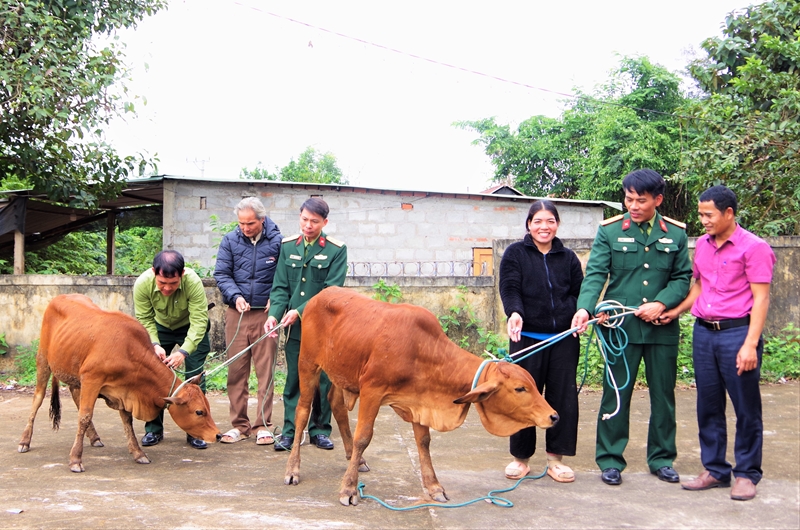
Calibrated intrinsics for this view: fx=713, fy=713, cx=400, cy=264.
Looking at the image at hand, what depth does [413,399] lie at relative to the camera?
4.39 meters

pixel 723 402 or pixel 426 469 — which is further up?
pixel 723 402

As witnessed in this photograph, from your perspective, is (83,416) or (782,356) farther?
(782,356)

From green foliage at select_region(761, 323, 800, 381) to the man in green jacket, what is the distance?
22.2 feet

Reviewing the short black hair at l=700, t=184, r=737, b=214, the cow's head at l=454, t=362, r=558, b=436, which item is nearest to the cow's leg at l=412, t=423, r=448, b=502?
the cow's head at l=454, t=362, r=558, b=436

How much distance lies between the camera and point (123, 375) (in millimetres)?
5219

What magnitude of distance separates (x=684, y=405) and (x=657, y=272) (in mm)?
3240

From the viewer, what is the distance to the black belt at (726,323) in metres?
4.51

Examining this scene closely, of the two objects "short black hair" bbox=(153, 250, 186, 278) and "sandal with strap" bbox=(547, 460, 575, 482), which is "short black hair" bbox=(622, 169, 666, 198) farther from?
"short black hair" bbox=(153, 250, 186, 278)

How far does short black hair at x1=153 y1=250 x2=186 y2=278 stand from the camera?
5.50 metres

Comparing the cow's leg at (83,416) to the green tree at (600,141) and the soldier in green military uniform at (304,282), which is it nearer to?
the soldier in green military uniform at (304,282)

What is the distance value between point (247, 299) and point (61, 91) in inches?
177

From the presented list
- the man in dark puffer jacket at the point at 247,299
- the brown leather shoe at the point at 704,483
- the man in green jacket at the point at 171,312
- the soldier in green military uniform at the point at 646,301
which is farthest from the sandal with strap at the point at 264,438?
the brown leather shoe at the point at 704,483

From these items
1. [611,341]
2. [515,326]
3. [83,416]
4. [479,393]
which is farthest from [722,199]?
[83,416]

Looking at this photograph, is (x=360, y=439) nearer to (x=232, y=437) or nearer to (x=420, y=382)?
(x=420, y=382)
